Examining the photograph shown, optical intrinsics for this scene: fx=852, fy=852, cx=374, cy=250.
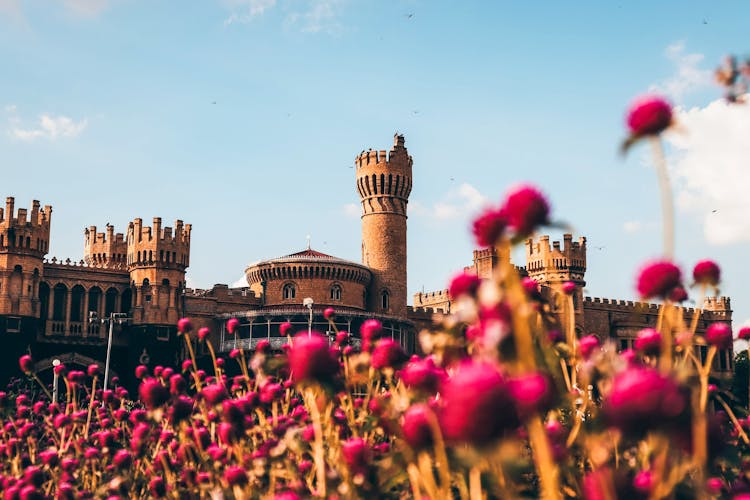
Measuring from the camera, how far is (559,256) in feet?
208

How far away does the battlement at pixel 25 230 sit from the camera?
4491 cm

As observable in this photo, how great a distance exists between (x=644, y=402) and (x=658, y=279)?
1742 millimetres

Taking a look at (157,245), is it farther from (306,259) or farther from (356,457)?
(356,457)

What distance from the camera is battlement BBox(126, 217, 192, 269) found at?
159 feet

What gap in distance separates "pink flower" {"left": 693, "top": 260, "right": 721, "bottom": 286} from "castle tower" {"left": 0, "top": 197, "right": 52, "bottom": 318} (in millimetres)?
43396

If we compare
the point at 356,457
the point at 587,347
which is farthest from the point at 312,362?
the point at 587,347

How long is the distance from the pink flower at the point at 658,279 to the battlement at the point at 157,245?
45976 mm

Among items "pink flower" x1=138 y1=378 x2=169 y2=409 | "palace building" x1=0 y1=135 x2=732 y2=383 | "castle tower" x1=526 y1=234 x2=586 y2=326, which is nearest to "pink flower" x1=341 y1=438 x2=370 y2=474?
"pink flower" x1=138 y1=378 x2=169 y2=409

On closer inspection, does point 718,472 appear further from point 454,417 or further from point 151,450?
point 151,450

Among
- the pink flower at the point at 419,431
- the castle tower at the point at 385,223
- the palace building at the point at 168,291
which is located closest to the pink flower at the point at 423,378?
the pink flower at the point at 419,431

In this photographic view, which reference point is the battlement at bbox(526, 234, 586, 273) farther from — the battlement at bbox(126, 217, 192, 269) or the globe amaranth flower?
the globe amaranth flower

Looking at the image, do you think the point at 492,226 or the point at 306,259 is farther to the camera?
the point at 306,259

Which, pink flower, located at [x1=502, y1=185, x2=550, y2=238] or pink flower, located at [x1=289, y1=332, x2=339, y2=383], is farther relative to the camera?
pink flower, located at [x1=289, y1=332, x2=339, y2=383]

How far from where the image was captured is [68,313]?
46.7m
